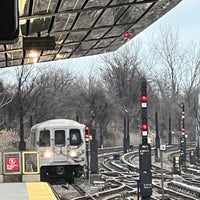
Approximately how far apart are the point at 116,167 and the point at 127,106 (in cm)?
3607

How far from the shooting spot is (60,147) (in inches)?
888

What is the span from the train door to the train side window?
330mm

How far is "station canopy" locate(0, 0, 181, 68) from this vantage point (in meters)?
10.4

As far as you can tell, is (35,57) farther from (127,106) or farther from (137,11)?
(127,106)

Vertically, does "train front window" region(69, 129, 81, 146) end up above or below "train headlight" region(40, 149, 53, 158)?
above

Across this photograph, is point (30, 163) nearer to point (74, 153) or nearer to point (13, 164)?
point (13, 164)

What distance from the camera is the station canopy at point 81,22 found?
10383mm

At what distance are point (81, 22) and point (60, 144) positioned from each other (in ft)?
37.3

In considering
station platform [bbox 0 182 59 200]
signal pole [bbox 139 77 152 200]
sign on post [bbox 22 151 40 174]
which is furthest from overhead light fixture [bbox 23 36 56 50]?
sign on post [bbox 22 151 40 174]

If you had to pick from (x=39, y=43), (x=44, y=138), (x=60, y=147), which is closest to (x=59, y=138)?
(x=60, y=147)

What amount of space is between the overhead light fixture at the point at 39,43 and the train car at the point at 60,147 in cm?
1036

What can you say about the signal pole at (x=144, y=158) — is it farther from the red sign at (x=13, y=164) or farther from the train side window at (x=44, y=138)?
the train side window at (x=44, y=138)

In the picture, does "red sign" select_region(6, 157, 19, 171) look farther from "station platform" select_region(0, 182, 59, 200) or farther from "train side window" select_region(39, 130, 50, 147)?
"train side window" select_region(39, 130, 50, 147)

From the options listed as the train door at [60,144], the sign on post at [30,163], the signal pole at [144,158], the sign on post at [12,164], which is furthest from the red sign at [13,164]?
the train door at [60,144]
